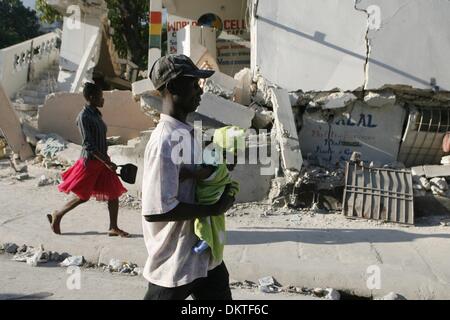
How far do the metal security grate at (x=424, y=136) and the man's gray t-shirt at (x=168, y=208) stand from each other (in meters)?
5.06

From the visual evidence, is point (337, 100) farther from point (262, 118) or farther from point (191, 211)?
point (191, 211)

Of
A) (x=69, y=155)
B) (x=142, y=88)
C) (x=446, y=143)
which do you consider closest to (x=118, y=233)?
→ (x=142, y=88)

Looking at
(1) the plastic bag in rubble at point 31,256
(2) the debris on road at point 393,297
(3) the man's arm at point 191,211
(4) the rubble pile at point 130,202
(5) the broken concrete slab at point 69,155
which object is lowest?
(2) the debris on road at point 393,297

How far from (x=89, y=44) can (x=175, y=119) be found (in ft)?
30.9

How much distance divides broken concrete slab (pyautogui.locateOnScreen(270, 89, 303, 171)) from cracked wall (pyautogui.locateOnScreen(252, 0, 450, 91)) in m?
0.39

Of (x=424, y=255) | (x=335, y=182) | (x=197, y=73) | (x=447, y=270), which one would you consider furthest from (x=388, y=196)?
(x=197, y=73)

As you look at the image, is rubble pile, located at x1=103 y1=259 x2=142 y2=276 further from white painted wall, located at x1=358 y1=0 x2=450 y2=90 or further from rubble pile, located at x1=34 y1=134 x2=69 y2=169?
white painted wall, located at x1=358 y1=0 x2=450 y2=90

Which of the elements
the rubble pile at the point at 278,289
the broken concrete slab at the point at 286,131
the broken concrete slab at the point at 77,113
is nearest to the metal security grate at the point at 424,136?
the broken concrete slab at the point at 286,131

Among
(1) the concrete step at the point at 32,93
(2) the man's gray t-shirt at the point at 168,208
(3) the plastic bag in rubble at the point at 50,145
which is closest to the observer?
(2) the man's gray t-shirt at the point at 168,208

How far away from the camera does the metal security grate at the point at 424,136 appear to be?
659 cm

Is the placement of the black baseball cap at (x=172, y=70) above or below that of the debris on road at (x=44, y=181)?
above

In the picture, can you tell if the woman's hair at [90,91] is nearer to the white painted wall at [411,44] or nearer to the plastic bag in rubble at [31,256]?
the plastic bag in rubble at [31,256]

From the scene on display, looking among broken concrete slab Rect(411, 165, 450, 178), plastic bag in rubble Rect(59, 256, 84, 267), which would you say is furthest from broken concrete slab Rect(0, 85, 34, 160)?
broken concrete slab Rect(411, 165, 450, 178)

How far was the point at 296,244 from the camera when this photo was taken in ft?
16.4
